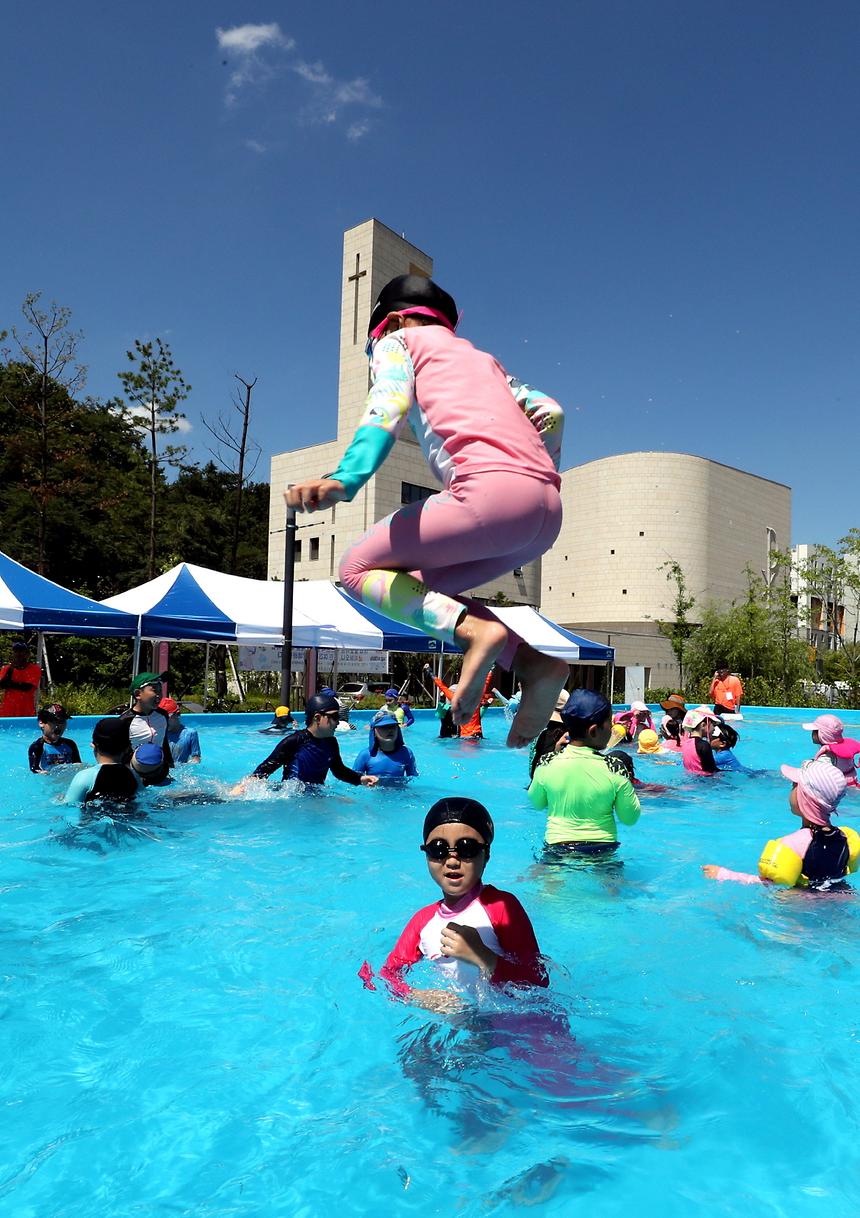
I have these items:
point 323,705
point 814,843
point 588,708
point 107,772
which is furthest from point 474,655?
point 323,705

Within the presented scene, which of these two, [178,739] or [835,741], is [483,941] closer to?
[835,741]

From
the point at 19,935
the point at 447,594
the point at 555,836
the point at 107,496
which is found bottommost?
the point at 19,935

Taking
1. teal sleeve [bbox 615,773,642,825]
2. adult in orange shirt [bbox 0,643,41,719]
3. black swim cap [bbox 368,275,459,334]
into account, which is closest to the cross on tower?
adult in orange shirt [bbox 0,643,41,719]

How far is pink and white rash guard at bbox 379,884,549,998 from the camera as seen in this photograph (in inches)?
127

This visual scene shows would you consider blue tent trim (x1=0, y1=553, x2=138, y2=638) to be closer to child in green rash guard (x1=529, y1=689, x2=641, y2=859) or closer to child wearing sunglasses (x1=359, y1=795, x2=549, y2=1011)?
child in green rash guard (x1=529, y1=689, x2=641, y2=859)

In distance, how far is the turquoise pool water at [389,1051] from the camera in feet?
8.71

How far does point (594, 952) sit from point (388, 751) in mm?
5124

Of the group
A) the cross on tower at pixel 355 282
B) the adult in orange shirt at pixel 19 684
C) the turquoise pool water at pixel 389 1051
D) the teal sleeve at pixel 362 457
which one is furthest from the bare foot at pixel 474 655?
the cross on tower at pixel 355 282

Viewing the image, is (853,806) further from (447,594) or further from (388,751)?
(447,594)

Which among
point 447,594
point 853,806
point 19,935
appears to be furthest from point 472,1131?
point 853,806

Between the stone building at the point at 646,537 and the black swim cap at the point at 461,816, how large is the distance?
45.0 m

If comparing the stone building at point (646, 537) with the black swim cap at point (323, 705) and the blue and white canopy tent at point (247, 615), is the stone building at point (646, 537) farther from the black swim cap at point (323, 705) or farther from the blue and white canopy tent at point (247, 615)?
the black swim cap at point (323, 705)

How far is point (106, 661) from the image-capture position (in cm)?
2266

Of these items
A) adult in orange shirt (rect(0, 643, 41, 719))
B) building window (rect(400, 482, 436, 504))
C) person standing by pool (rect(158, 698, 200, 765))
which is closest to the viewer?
person standing by pool (rect(158, 698, 200, 765))
